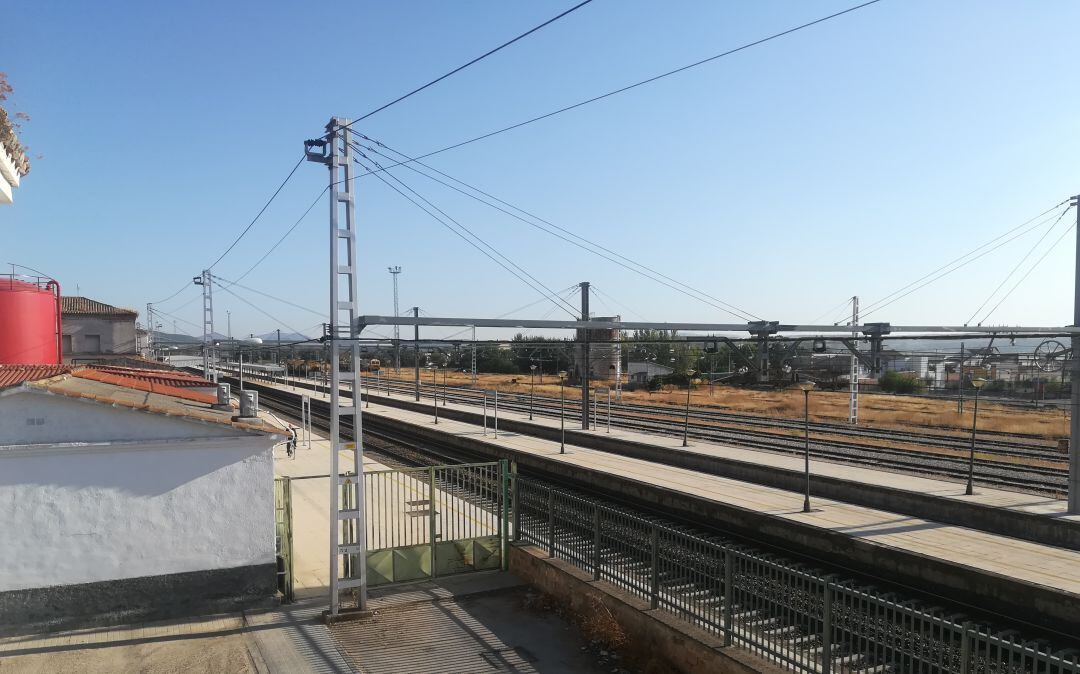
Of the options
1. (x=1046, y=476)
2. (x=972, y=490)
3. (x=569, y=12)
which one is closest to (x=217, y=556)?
(x=569, y=12)

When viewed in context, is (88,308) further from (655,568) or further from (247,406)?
(655,568)

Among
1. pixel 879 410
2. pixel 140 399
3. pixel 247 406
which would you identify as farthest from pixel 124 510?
pixel 879 410

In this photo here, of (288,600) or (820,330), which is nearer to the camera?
(288,600)

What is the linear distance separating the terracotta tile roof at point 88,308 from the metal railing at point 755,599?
186 feet

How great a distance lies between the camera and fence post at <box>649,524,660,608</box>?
823 cm

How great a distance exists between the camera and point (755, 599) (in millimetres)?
7348

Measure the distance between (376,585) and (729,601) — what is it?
17.9ft

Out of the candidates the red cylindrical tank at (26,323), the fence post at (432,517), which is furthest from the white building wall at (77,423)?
the red cylindrical tank at (26,323)

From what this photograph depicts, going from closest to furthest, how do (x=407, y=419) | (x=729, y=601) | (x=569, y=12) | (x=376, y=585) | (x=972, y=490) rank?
(x=729, y=601)
(x=569, y=12)
(x=376, y=585)
(x=972, y=490)
(x=407, y=419)

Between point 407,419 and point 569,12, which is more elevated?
point 569,12

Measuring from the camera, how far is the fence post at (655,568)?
27.0 ft

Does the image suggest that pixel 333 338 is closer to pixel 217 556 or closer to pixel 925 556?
pixel 217 556

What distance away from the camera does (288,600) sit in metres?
9.64

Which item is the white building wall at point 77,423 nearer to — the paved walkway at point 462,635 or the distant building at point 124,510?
the distant building at point 124,510
